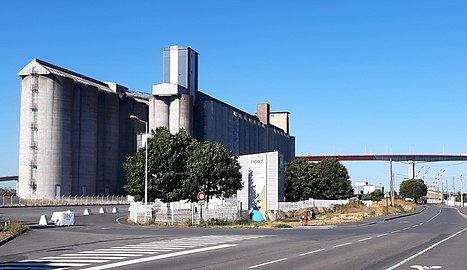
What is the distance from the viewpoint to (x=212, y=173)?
59.9 metres

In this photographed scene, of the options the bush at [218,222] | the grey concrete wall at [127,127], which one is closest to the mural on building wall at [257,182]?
the bush at [218,222]

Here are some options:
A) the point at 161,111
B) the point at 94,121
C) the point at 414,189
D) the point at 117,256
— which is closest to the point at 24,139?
the point at 94,121

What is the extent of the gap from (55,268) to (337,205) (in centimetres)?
7555

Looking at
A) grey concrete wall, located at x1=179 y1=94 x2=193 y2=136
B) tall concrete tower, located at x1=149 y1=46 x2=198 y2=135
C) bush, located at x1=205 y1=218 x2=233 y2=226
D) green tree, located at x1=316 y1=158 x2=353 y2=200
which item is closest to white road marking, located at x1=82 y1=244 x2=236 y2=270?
bush, located at x1=205 y1=218 x2=233 y2=226

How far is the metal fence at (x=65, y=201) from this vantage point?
86.8 metres

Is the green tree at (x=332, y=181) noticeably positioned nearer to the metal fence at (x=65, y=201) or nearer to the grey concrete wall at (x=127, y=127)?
the metal fence at (x=65, y=201)

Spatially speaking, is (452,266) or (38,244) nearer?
(452,266)

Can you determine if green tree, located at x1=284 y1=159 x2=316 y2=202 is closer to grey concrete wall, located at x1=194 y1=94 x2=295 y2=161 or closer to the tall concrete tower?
the tall concrete tower

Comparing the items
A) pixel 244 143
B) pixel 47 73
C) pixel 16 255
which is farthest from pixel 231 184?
pixel 244 143

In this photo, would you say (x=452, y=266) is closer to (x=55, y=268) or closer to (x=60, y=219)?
(x=55, y=268)

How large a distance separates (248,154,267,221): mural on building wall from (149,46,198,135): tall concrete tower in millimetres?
52720

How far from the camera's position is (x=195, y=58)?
123625 mm

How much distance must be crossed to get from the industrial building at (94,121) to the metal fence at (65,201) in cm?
386

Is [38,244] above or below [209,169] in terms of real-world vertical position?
below
